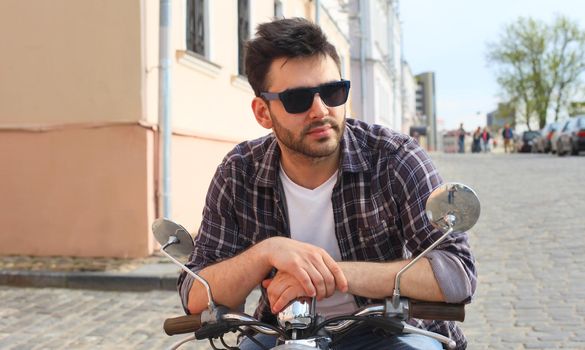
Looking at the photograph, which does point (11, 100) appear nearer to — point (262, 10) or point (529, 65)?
point (262, 10)

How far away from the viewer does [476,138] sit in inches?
2007

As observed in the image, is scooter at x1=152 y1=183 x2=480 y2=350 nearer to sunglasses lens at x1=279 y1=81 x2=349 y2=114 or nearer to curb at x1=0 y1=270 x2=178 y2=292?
sunglasses lens at x1=279 y1=81 x2=349 y2=114

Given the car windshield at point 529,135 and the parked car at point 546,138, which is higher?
the car windshield at point 529,135

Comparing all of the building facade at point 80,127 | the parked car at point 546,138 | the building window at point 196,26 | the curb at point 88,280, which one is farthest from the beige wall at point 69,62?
the parked car at point 546,138

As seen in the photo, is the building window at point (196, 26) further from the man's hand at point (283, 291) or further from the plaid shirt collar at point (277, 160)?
the man's hand at point (283, 291)

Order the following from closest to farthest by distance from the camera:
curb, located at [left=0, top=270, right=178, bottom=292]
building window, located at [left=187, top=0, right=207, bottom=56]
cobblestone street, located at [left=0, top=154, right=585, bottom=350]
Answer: cobblestone street, located at [left=0, top=154, right=585, bottom=350] < curb, located at [left=0, top=270, right=178, bottom=292] < building window, located at [left=187, top=0, right=207, bottom=56]

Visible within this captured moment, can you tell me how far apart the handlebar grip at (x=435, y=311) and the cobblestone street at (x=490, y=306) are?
319cm

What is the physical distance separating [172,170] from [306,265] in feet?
25.5

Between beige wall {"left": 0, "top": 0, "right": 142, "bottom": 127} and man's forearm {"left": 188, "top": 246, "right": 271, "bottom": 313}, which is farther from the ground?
beige wall {"left": 0, "top": 0, "right": 142, "bottom": 127}

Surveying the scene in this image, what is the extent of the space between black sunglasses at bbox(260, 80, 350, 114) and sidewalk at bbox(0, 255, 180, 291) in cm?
544

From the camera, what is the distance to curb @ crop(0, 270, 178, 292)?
746cm

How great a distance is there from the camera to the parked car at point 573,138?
94.6 feet

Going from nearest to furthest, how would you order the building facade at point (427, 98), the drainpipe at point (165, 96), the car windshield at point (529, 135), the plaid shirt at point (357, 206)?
1. the plaid shirt at point (357, 206)
2. the drainpipe at point (165, 96)
3. the car windshield at point (529, 135)
4. the building facade at point (427, 98)

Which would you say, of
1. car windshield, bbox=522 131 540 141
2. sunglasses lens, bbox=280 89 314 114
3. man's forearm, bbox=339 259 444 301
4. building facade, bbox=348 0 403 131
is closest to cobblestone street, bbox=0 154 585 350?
man's forearm, bbox=339 259 444 301
